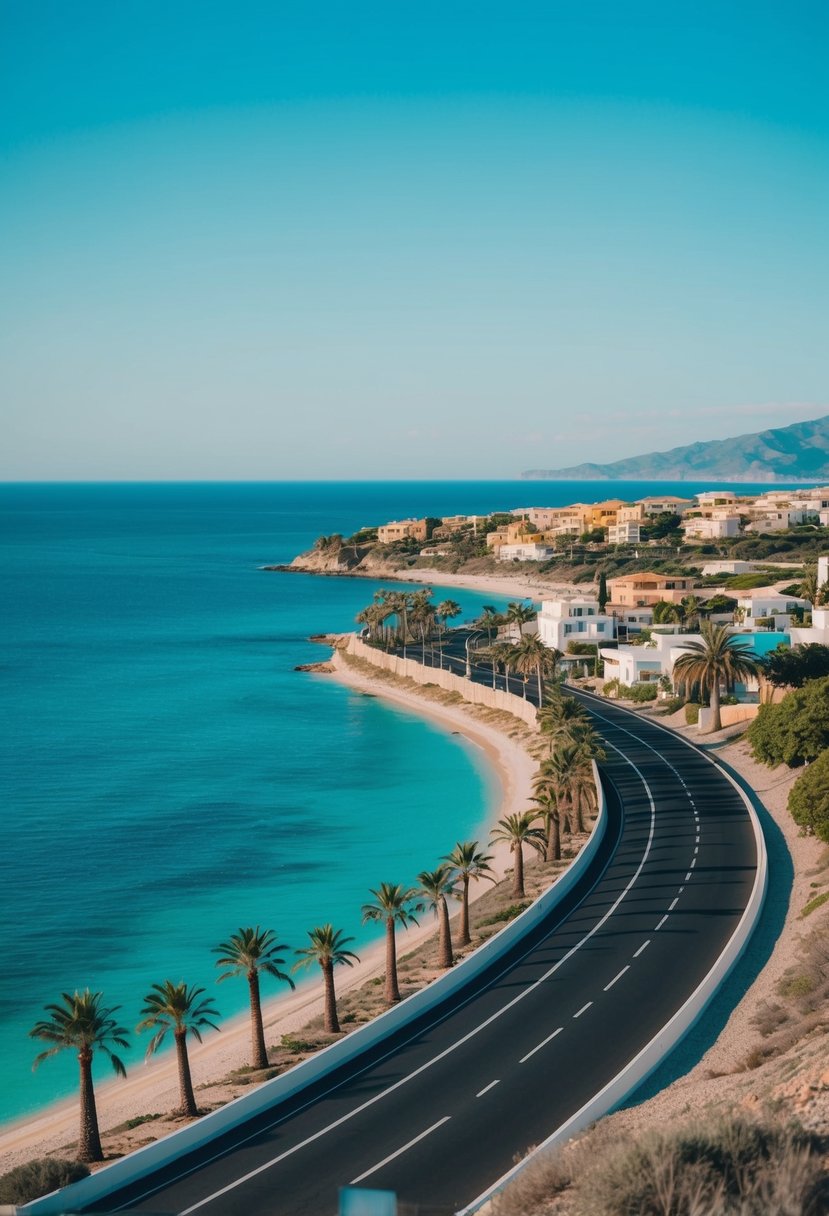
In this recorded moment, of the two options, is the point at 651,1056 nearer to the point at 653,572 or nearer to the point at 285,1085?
the point at 285,1085

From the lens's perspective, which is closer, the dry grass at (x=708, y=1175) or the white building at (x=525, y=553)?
the dry grass at (x=708, y=1175)

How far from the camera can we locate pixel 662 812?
46.7 meters

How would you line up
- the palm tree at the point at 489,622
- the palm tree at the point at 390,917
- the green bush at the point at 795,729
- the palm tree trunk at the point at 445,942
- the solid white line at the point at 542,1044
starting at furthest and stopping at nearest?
the palm tree at the point at 489,622 → the green bush at the point at 795,729 → the palm tree trunk at the point at 445,942 → the palm tree at the point at 390,917 → the solid white line at the point at 542,1044

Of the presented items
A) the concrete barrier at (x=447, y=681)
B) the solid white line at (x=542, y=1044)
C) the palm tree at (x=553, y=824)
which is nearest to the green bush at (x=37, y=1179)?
the solid white line at (x=542, y=1044)

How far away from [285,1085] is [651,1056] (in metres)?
7.78

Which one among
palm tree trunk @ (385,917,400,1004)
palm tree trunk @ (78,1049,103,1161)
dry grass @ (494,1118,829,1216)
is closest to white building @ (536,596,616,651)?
palm tree trunk @ (385,917,400,1004)

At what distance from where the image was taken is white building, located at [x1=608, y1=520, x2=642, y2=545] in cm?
17025

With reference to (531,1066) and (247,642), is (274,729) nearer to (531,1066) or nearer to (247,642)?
(247,642)

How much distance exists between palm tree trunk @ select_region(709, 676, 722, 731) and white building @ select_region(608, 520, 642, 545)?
349 ft

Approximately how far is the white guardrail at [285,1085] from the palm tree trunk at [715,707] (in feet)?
96.1

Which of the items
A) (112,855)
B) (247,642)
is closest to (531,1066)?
(112,855)

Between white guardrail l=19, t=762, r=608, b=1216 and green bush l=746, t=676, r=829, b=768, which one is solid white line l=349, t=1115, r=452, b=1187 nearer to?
white guardrail l=19, t=762, r=608, b=1216

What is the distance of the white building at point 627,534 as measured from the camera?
559ft

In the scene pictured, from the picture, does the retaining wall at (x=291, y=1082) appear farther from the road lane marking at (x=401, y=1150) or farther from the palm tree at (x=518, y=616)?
the palm tree at (x=518, y=616)
